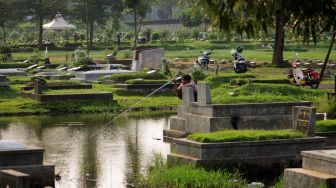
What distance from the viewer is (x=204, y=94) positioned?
21.9 m

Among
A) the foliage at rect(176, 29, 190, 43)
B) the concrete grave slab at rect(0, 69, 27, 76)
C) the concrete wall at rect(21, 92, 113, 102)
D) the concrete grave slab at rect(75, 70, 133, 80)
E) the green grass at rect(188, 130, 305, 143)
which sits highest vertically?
the green grass at rect(188, 130, 305, 143)

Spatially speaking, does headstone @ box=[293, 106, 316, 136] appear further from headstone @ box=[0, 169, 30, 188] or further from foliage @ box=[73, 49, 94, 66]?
foliage @ box=[73, 49, 94, 66]

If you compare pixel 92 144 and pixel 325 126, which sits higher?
pixel 325 126

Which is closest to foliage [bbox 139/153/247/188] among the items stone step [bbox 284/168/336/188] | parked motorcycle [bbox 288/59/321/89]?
stone step [bbox 284/168/336/188]

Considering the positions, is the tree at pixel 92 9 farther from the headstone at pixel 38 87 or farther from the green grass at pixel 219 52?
the headstone at pixel 38 87

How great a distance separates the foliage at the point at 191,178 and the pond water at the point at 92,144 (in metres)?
0.68

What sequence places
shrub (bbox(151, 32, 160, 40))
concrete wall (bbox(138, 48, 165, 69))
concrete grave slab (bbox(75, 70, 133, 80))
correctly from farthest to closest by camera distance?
shrub (bbox(151, 32, 160, 40)) → concrete wall (bbox(138, 48, 165, 69)) → concrete grave slab (bbox(75, 70, 133, 80))

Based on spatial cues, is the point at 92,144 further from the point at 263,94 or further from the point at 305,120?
the point at 305,120

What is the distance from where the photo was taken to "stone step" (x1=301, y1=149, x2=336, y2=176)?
49.5ft

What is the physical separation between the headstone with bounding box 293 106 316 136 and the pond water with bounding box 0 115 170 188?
125 inches

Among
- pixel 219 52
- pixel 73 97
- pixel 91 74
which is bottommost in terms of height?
pixel 219 52

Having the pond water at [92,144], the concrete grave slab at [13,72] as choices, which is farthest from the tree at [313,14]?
the concrete grave slab at [13,72]

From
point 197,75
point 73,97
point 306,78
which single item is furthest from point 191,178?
point 306,78

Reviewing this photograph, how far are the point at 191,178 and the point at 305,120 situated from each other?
12.3 ft
